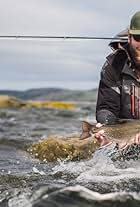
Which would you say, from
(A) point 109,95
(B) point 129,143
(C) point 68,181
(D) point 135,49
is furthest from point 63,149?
(D) point 135,49

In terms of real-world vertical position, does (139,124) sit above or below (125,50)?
below

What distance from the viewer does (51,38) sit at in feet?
37.6

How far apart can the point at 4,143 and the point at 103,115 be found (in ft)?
26.0

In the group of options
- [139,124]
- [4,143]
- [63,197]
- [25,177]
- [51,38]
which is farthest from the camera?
[4,143]

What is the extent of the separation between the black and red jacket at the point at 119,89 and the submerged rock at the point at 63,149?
3.64 meters

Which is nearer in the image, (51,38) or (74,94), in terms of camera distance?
(51,38)

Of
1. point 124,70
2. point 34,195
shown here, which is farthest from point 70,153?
point 34,195

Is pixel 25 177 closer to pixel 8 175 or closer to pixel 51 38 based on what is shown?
pixel 8 175

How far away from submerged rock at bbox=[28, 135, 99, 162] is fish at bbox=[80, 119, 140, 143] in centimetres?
405

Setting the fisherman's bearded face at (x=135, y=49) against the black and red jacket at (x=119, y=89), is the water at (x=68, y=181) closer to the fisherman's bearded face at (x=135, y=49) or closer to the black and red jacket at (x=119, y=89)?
the black and red jacket at (x=119, y=89)

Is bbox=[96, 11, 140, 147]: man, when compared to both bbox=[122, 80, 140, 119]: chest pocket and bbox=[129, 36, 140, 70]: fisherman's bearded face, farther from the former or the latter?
bbox=[129, 36, 140, 70]: fisherman's bearded face

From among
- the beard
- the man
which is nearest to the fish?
the man

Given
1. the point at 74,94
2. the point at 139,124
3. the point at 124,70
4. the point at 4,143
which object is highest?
the point at 124,70

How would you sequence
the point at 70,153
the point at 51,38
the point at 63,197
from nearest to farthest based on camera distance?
the point at 63,197 < the point at 51,38 < the point at 70,153
